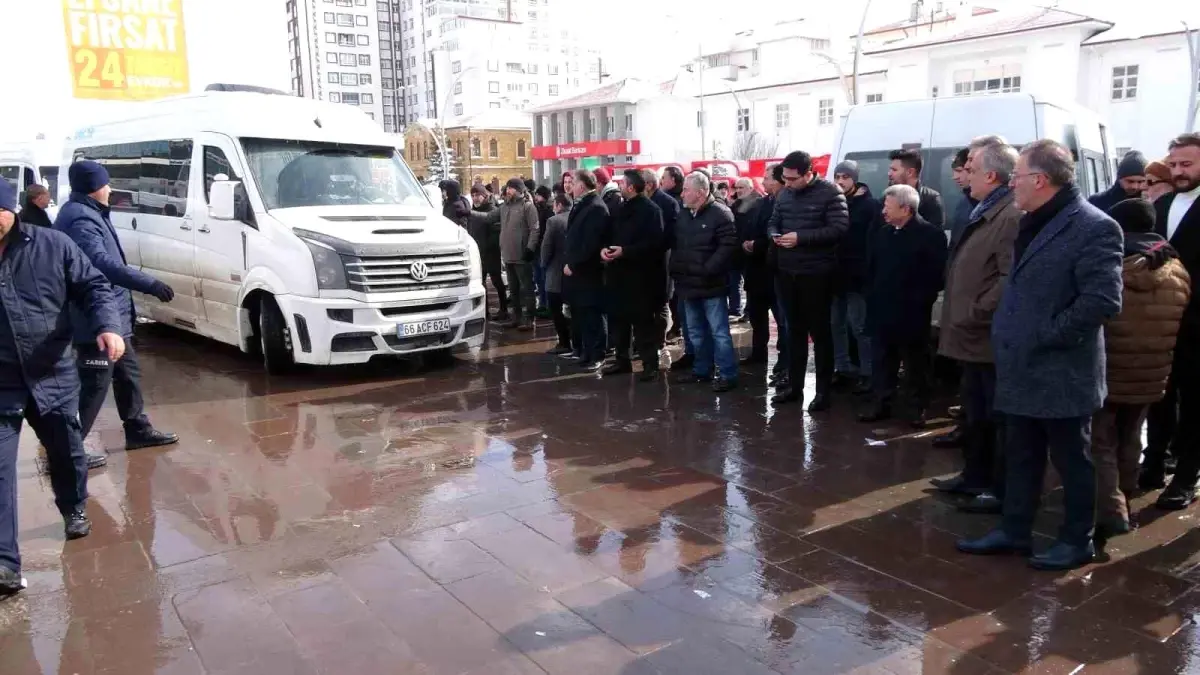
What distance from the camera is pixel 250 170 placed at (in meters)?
8.30

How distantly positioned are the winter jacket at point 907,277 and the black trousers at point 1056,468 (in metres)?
1.91

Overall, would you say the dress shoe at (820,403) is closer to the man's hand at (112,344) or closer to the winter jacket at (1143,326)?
the winter jacket at (1143,326)

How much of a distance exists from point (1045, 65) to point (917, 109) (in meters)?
33.3

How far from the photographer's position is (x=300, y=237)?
7.77 m

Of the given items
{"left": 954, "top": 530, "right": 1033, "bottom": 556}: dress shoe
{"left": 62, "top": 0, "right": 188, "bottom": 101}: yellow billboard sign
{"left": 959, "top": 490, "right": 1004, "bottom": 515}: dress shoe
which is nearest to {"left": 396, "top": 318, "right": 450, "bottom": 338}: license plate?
{"left": 959, "top": 490, "right": 1004, "bottom": 515}: dress shoe

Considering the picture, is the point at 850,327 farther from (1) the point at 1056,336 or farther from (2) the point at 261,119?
(2) the point at 261,119

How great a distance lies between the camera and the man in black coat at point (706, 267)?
24.1 feet

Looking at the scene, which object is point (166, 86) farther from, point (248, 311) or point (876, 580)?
point (876, 580)

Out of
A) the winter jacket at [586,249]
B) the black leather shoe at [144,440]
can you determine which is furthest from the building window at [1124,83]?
the black leather shoe at [144,440]

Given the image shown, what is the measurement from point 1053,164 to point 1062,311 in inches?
25.9

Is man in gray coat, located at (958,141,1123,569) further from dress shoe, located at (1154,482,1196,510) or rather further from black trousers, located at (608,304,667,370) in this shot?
black trousers, located at (608,304,667,370)

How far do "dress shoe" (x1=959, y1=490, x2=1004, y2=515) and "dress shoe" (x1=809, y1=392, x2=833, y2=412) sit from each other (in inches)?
82.9

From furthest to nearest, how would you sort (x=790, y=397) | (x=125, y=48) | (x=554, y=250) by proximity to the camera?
(x=125, y=48), (x=554, y=250), (x=790, y=397)

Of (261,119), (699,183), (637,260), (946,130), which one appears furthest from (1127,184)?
(261,119)
